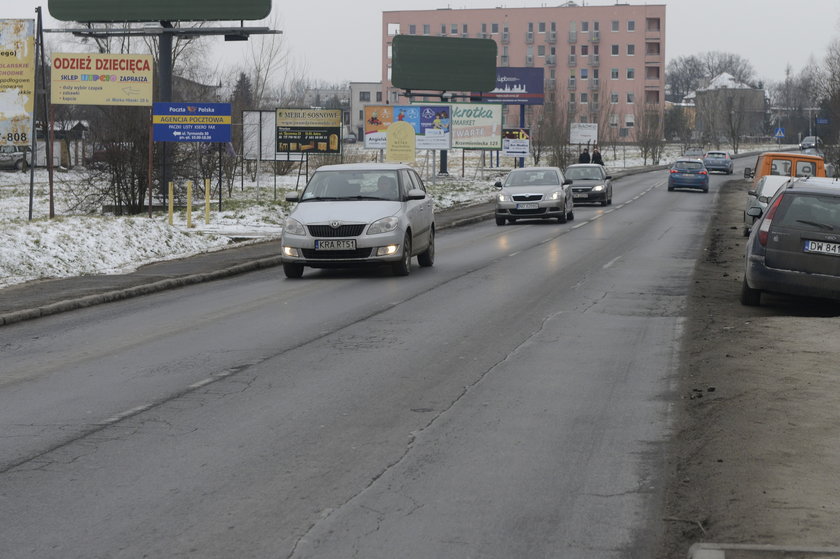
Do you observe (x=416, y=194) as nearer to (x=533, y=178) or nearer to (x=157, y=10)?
(x=533, y=178)

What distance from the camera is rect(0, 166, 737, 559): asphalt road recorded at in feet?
18.0

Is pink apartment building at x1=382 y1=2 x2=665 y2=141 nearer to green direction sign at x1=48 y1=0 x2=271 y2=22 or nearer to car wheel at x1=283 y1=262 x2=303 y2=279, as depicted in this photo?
green direction sign at x1=48 y1=0 x2=271 y2=22

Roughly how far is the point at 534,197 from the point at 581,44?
13190 cm

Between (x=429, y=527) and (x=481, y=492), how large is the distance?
0.70 meters

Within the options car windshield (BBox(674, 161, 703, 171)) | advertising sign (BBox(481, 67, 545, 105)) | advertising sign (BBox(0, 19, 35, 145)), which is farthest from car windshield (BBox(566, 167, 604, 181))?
advertising sign (BBox(481, 67, 545, 105))

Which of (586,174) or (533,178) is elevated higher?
(586,174)

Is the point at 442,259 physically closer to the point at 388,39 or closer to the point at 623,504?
the point at 623,504

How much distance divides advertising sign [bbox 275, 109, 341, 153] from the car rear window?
94.1 ft

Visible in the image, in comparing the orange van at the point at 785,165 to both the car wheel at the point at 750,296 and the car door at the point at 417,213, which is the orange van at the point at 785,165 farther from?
the car wheel at the point at 750,296

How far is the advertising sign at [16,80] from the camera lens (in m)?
25.8

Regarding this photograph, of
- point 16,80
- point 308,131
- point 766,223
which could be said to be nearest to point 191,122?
point 16,80

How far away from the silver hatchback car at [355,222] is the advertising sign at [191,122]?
38.2ft

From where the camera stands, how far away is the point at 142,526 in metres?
5.52

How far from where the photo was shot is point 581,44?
160125 mm
